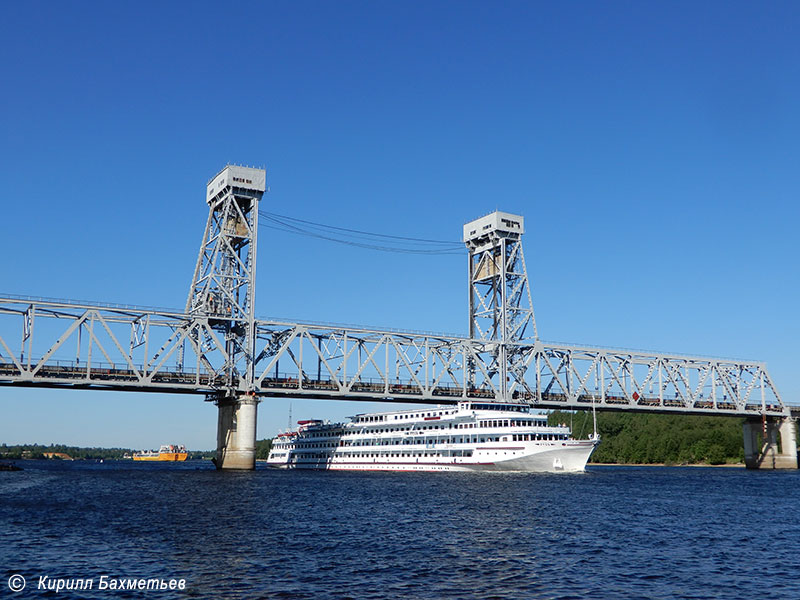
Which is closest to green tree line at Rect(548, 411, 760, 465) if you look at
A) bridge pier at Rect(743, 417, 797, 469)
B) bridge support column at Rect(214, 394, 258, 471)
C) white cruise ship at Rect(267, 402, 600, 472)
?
bridge pier at Rect(743, 417, 797, 469)

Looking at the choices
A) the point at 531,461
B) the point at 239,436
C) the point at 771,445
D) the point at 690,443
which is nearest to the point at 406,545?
the point at 531,461

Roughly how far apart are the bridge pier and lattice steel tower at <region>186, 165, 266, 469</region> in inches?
3674

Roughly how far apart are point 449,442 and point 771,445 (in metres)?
71.5

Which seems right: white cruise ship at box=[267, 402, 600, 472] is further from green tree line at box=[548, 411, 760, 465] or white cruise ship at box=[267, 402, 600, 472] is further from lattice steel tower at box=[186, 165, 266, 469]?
green tree line at box=[548, 411, 760, 465]

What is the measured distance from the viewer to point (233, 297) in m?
103

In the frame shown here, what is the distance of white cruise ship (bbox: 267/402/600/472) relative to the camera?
302 ft

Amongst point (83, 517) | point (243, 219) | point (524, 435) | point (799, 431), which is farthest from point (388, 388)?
point (799, 431)

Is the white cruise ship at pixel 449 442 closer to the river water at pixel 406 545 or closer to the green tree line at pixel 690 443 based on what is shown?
the river water at pixel 406 545

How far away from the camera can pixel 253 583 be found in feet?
83.1

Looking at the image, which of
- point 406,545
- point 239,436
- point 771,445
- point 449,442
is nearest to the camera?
point 406,545

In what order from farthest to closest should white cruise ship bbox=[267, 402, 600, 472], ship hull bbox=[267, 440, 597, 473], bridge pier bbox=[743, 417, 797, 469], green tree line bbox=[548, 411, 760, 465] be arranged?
green tree line bbox=[548, 411, 760, 465] < bridge pier bbox=[743, 417, 797, 469] < white cruise ship bbox=[267, 402, 600, 472] < ship hull bbox=[267, 440, 597, 473]

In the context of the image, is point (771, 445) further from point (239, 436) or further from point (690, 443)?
point (239, 436)

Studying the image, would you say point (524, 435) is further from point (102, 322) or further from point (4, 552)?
point (4, 552)

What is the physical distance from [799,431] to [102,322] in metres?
155
